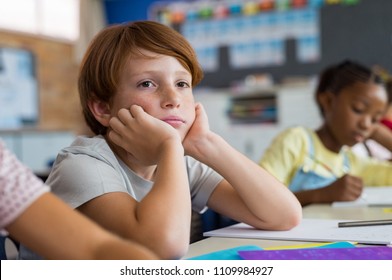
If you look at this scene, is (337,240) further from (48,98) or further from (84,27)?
(84,27)

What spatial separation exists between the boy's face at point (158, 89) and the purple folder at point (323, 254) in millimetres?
319

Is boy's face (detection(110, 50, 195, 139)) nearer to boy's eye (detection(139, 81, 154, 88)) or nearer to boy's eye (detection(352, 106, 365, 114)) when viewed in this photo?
boy's eye (detection(139, 81, 154, 88))

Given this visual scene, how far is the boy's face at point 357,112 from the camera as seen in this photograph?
185 centimetres

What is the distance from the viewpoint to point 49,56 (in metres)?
6.09

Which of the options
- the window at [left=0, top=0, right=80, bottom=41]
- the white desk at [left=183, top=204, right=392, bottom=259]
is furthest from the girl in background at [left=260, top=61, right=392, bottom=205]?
the window at [left=0, top=0, right=80, bottom=41]

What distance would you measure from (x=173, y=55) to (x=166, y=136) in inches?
8.7

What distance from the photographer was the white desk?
0.84m

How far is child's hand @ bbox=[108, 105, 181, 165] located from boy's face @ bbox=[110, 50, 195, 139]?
0.13ft

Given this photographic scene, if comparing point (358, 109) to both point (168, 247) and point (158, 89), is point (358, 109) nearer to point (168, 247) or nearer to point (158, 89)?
point (158, 89)

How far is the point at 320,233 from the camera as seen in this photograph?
0.94m

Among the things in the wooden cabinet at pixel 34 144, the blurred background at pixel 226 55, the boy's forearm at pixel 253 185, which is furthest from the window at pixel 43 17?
the boy's forearm at pixel 253 185

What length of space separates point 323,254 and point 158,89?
0.42 m

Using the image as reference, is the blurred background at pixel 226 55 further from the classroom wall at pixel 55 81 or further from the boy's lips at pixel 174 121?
the boy's lips at pixel 174 121
